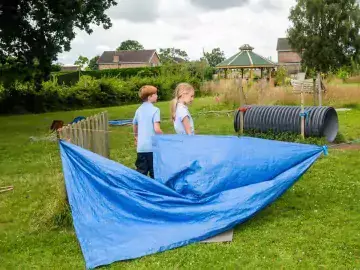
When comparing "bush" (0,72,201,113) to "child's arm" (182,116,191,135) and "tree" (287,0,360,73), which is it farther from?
"child's arm" (182,116,191,135)

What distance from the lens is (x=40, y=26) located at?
16734 mm

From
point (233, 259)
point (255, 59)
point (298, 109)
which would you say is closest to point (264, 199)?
point (233, 259)

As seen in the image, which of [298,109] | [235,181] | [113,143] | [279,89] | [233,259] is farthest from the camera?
[279,89]

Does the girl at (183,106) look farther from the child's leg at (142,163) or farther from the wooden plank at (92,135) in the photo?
the wooden plank at (92,135)

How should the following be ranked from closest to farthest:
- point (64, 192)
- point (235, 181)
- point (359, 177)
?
point (235, 181) < point (64, 192) < point (359, 177)

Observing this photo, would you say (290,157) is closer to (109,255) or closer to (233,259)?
(233,259)

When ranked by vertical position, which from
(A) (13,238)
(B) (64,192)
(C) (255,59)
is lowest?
(A) (13,238)

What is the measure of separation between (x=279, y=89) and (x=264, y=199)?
54.6ft

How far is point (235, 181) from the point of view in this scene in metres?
5.67

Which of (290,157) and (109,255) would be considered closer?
(109,255)

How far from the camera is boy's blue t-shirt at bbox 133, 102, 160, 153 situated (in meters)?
6.28

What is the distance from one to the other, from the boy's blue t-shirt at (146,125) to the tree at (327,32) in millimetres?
25683

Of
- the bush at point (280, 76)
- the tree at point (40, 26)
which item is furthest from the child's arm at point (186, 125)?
the bush at point (280, 76)

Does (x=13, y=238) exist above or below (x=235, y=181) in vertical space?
below
